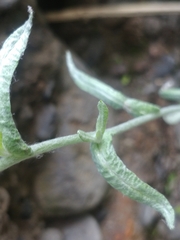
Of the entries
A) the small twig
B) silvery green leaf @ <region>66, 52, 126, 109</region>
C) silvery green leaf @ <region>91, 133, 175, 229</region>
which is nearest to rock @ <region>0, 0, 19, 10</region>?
silvery green leaf @ <region>66, 52, 126, 109</region>

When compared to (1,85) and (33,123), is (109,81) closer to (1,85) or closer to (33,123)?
(33,123)

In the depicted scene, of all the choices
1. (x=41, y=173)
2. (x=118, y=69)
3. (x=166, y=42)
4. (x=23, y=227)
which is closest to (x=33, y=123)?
(x=41, y=173)

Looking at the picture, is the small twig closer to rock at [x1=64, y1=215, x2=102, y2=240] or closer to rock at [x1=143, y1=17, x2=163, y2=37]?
rock at [x1=143, y1=17, x2=163, y2=37]

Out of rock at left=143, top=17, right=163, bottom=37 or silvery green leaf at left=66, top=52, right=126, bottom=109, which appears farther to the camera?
rock at left=143, top=17, right=163, bottom=37

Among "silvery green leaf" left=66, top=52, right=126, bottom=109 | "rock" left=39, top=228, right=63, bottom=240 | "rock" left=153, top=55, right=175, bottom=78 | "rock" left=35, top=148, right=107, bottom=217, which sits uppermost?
"silvery green leaf" left=66, top=52, right=126, bottom=109

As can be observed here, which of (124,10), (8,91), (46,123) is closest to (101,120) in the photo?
(8,91)

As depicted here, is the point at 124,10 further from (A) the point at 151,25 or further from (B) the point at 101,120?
(B) the point at 101,120
